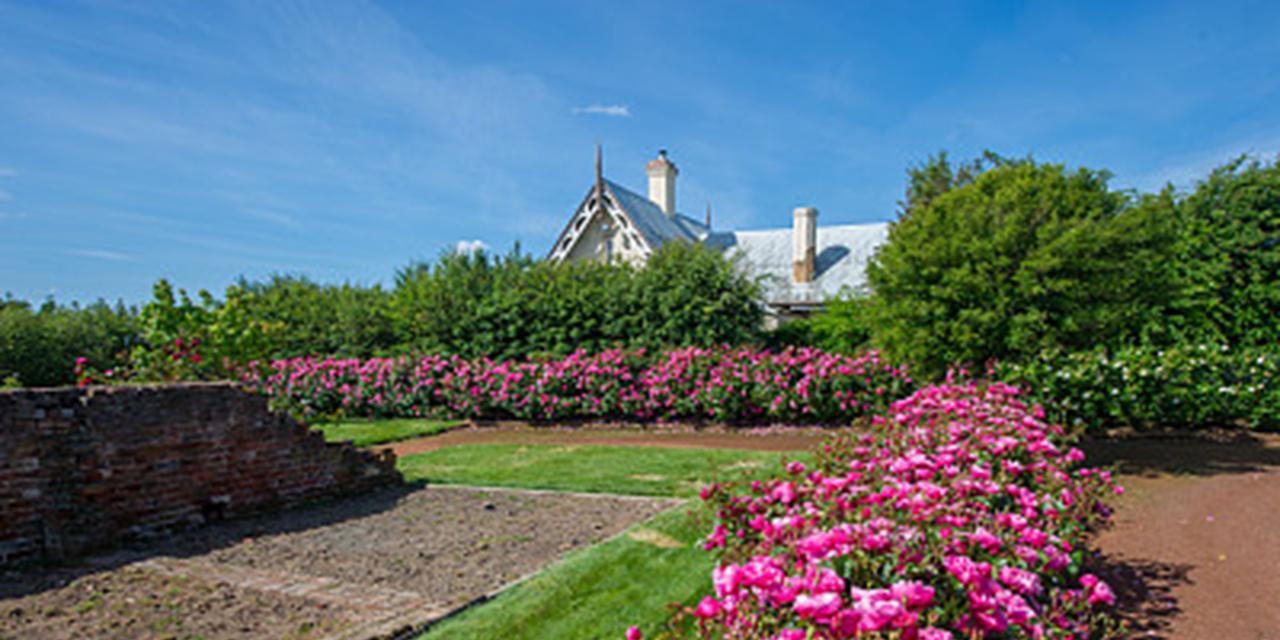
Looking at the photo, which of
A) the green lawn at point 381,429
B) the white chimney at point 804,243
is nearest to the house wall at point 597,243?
the white chimney at point 804,243

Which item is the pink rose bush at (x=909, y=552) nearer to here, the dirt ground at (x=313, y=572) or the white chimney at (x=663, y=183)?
the dirt ground at (x=313, y=572)

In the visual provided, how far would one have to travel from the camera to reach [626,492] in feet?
24.5

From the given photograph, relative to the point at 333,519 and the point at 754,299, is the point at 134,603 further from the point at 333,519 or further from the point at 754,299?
the point at 754,299

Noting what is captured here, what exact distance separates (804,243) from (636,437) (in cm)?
1496

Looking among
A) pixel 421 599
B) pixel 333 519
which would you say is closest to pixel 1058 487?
pixel 421 599

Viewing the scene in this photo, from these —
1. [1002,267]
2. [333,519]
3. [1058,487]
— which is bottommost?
[333,519]

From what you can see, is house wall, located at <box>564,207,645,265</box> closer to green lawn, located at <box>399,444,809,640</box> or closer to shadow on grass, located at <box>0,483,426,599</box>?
green lawn, located at <box>399,444,809,640</box>

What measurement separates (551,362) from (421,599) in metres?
10.9

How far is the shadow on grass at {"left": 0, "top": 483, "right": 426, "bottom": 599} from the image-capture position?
502cm

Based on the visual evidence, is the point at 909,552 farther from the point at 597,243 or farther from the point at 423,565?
the point at 597,243

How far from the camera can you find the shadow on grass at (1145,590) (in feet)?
12.5

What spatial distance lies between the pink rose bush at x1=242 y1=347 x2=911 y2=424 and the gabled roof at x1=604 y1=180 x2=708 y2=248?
9321 mm

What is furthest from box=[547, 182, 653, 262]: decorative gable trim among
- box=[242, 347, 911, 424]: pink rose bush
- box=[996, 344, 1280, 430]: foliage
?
box=[996, 344, 1280, 430]: foliage

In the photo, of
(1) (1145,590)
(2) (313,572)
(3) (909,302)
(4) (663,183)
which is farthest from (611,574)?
(4) (663,183)
